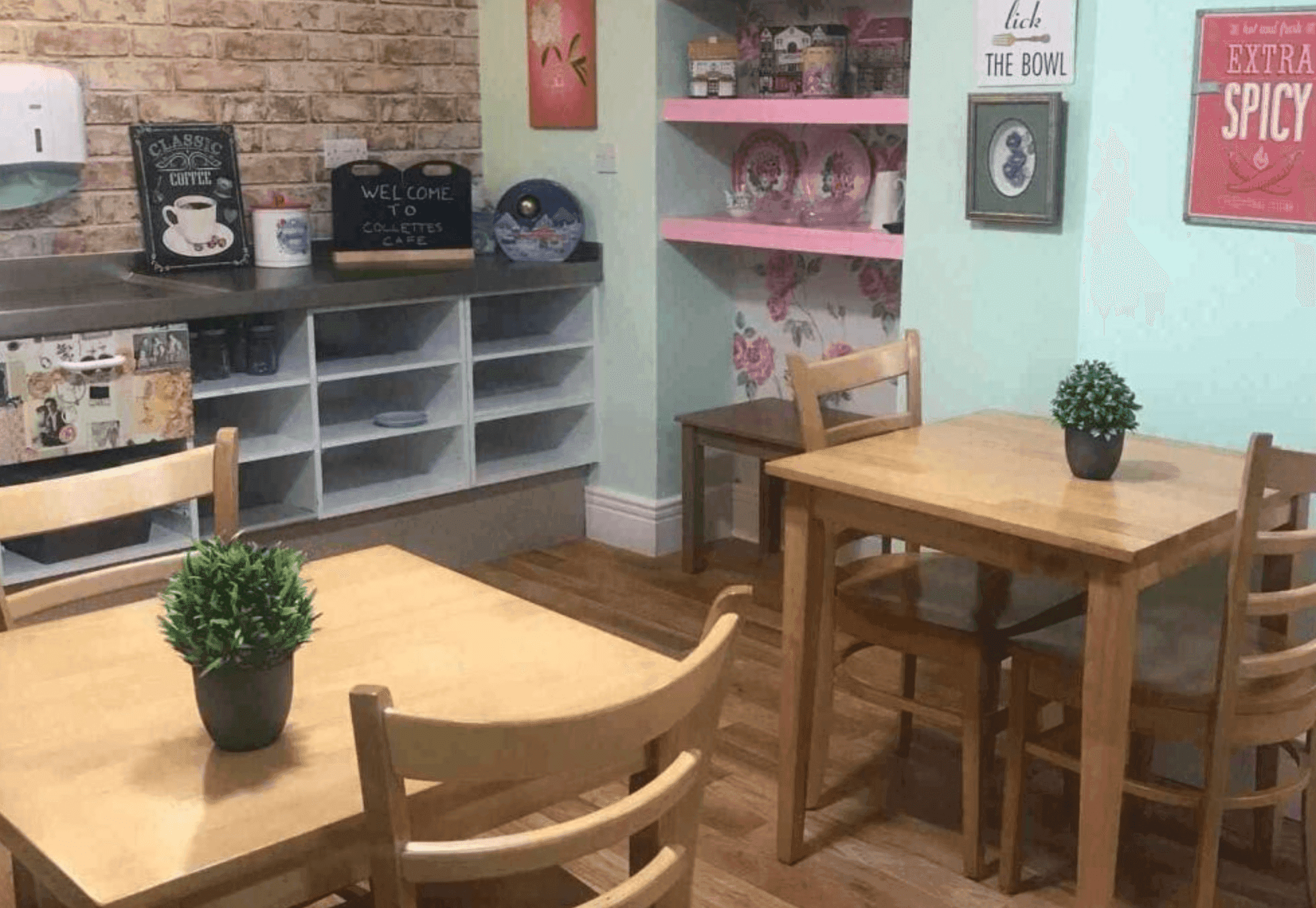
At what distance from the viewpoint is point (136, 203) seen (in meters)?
3.99

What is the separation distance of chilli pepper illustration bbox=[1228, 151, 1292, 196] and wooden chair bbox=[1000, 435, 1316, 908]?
54 centimetres

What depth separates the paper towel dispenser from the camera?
11.9 feet

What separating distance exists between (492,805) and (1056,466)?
1.43 m

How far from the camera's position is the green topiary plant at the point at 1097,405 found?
2.37m

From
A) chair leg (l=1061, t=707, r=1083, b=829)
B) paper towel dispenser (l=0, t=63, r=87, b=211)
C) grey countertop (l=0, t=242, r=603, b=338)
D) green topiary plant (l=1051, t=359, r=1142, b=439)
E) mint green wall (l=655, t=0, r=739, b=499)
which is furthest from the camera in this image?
mint green wall (l=655, t=0, r=739, b=499)

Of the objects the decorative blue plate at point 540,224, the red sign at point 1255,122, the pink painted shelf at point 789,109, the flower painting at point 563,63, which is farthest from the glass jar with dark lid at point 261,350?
the red sign at point 1255,122

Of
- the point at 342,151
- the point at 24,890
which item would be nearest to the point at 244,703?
the point at 24,890

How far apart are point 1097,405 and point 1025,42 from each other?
3.60 feet

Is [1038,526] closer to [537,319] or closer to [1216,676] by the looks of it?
[1216,676]

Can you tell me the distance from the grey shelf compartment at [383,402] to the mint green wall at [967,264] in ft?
4.59

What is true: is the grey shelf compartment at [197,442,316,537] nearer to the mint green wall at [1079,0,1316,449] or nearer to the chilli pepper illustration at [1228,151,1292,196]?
the mint green wall at [1079,0,1316,449]

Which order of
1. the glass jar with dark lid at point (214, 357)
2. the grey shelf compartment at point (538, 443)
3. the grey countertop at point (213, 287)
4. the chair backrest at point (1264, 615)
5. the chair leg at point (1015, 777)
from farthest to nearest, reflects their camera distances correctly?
the grey shelf compartment at point (538, 443) < the glass jar with dark lid at point (214, 357) < the grey countertop at point (213, 287) < the chair leg at point (1015, 777) < the chair backrest at point (1264, 615)

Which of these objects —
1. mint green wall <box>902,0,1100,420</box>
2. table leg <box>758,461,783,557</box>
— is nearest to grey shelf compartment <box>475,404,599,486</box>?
table leg <box>758,461,783,557</box>

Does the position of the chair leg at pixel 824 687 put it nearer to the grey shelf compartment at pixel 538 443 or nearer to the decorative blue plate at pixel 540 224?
the grey shelf compartment at pixel 538 443
